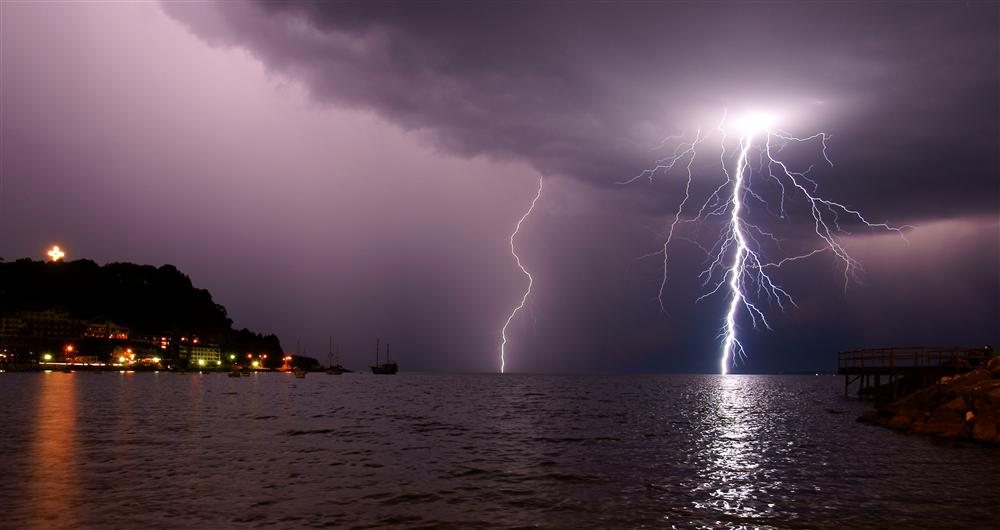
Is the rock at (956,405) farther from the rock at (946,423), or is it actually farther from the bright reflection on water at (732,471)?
the bright reflection on water at (732,471)

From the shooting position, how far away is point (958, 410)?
3119 centimetres

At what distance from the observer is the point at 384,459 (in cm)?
2445

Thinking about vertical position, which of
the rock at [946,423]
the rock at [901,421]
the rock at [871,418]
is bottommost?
the rock at [871,418]

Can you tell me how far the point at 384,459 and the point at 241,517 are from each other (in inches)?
387

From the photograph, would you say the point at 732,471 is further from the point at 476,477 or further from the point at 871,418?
the point at 871,418

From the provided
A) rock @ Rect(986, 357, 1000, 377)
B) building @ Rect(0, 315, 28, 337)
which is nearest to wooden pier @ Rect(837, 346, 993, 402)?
rock @ Rect(986, 357, 1000, 377)

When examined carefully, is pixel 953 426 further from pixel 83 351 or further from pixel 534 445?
pixel 83 351

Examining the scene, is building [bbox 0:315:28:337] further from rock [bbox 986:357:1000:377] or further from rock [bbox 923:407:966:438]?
rock [bbox 986:357:1000:377]

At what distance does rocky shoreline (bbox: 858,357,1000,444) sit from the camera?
29312mm

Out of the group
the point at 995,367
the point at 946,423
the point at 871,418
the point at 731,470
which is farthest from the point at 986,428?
the point at 731,470

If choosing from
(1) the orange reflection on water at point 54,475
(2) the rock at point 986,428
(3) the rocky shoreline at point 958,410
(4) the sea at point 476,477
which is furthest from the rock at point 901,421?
(1) the orange reflection on water at point 54,475

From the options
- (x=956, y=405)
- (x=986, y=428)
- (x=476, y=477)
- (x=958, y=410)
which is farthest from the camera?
(x=956, y=405)

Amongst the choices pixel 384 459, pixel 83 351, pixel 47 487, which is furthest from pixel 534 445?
pixel 83 351

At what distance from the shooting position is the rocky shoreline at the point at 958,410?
2931 cm
